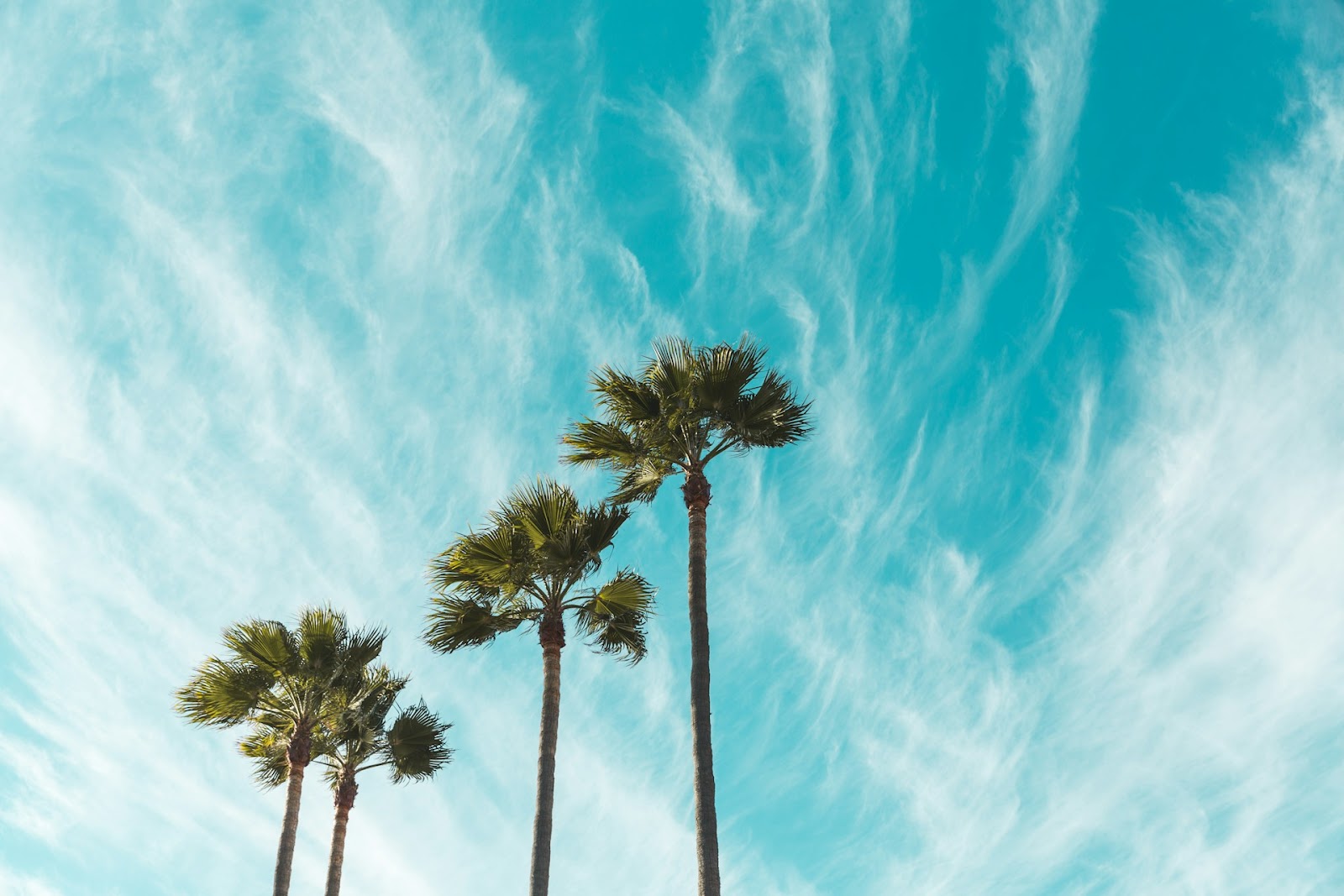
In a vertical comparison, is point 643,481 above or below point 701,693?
above

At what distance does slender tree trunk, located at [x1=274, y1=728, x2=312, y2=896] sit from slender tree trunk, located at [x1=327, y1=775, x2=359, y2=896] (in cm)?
177

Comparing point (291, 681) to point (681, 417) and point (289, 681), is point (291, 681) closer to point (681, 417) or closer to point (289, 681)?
point (289, 681)

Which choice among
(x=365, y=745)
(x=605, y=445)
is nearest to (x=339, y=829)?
(x=365, y=745)

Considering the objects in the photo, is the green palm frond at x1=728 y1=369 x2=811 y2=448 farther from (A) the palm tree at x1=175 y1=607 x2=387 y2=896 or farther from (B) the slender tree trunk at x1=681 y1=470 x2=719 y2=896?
(A) the palm tree at x1=175 y1=607 x2=387 y2=896

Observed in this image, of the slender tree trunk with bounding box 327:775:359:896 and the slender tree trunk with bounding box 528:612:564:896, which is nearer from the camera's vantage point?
the slender tree trunk with bounding box 528:612:564:896

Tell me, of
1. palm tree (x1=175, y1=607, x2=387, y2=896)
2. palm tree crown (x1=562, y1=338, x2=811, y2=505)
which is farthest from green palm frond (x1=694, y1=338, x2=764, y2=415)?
palm tree (x1=175, y1=607, x2=387, y2=896)

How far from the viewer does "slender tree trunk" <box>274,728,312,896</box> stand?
2067 cm

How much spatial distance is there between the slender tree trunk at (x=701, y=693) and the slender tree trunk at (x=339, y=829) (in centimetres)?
1048

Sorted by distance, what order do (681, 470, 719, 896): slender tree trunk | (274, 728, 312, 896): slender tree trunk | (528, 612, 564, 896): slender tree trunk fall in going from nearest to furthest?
(681, 470, 719, 896): slender tree trunk
(528, 612, 564, 896): slender tree trunk
(274, 728, 312, 896): slender tree trunk

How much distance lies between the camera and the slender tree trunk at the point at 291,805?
2067cm

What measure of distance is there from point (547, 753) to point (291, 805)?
6.43 m

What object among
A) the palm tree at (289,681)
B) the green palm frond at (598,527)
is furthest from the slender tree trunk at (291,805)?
the green palm frond at (598,527)

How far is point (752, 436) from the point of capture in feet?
63.4

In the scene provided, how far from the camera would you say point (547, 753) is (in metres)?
18.1
